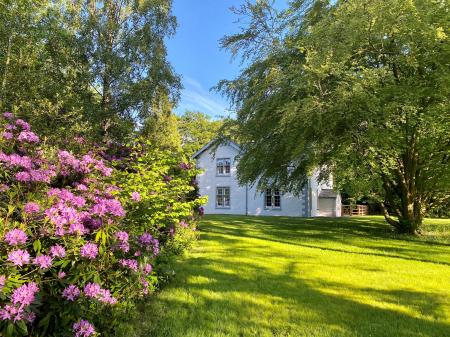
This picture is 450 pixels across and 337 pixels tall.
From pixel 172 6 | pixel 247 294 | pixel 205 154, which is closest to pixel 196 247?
pixel 247 294

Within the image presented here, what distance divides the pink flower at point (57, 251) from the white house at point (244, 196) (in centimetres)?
2523

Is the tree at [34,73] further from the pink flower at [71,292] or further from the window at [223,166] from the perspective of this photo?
the window at [223,166]

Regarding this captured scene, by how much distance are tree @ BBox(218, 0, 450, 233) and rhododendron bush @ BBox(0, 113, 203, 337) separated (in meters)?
7.23

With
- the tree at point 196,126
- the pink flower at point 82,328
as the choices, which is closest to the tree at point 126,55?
the pink flower at point 82,328

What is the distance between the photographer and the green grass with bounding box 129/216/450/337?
4.25 m

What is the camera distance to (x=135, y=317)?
14.2ft

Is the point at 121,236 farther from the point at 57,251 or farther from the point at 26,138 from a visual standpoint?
the point at 26,138

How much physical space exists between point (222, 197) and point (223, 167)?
8.50 feet

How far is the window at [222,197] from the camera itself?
3122 centimetres

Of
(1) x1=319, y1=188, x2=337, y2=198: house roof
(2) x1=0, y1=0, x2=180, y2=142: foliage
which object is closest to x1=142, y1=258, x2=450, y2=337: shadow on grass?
(2) x1=0, y1=0, x2=180, y2=142: foliage

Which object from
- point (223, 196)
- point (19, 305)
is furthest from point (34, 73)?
point (223, 196)

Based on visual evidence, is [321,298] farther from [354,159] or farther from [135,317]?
[354,159]

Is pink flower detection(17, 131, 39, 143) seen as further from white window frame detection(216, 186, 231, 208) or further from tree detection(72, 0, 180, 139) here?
white window frame detection(216, 186, 231, 208)

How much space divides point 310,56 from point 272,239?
5716mm
